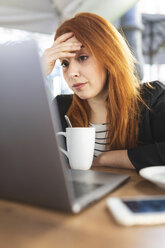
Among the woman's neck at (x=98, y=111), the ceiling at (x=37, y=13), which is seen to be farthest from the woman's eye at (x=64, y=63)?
the ceiling at (x=37, y=13)

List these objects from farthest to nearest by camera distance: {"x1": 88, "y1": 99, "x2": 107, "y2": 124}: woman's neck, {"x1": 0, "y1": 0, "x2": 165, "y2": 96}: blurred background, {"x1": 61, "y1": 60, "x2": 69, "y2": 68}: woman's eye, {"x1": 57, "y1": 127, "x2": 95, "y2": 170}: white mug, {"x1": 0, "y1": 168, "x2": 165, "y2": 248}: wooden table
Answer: {"x1": 0, "y1": 0, "x2": 165, "y2": 96}: blurred background
{"x1": 88, "y1": 99, "x2": 107, "y2": 124}: woman's neck
{"x1": 61, "y1": 60, "x2": 69, "y2": 68}: woman's eye
{"x1": 57, "y1": 127, "x2": 95, "y2": 170}: white mug
{"x1": 0, "y1": 168, "x2": 165, "y2": 248}: wooden table

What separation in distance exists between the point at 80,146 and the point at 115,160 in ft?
0.46

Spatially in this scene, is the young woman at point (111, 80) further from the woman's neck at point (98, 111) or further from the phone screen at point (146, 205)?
the phone screen at point (146, 205)

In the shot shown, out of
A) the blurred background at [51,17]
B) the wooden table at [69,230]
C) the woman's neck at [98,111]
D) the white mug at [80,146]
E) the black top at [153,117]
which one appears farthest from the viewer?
the blurred background at [51,17]

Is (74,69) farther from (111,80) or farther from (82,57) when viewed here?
(111,80)

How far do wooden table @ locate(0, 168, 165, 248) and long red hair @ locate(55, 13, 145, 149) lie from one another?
0.68 meters

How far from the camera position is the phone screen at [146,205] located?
37 cm

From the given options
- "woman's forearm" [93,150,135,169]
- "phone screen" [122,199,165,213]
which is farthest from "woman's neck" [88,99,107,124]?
"phone screen" [122,199,165,213]

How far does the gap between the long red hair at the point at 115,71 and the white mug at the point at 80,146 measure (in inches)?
13.5

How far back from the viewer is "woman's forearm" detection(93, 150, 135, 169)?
77cm

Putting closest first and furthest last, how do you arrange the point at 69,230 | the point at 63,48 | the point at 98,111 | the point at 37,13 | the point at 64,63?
the point at 69,230, the point at 63,48, the point at 64,63, the point at 98,111, the point at 37,13

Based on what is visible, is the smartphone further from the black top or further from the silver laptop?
the black top

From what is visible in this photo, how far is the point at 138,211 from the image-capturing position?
364 millimetres

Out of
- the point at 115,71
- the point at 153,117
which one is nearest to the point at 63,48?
the point at 115,71
